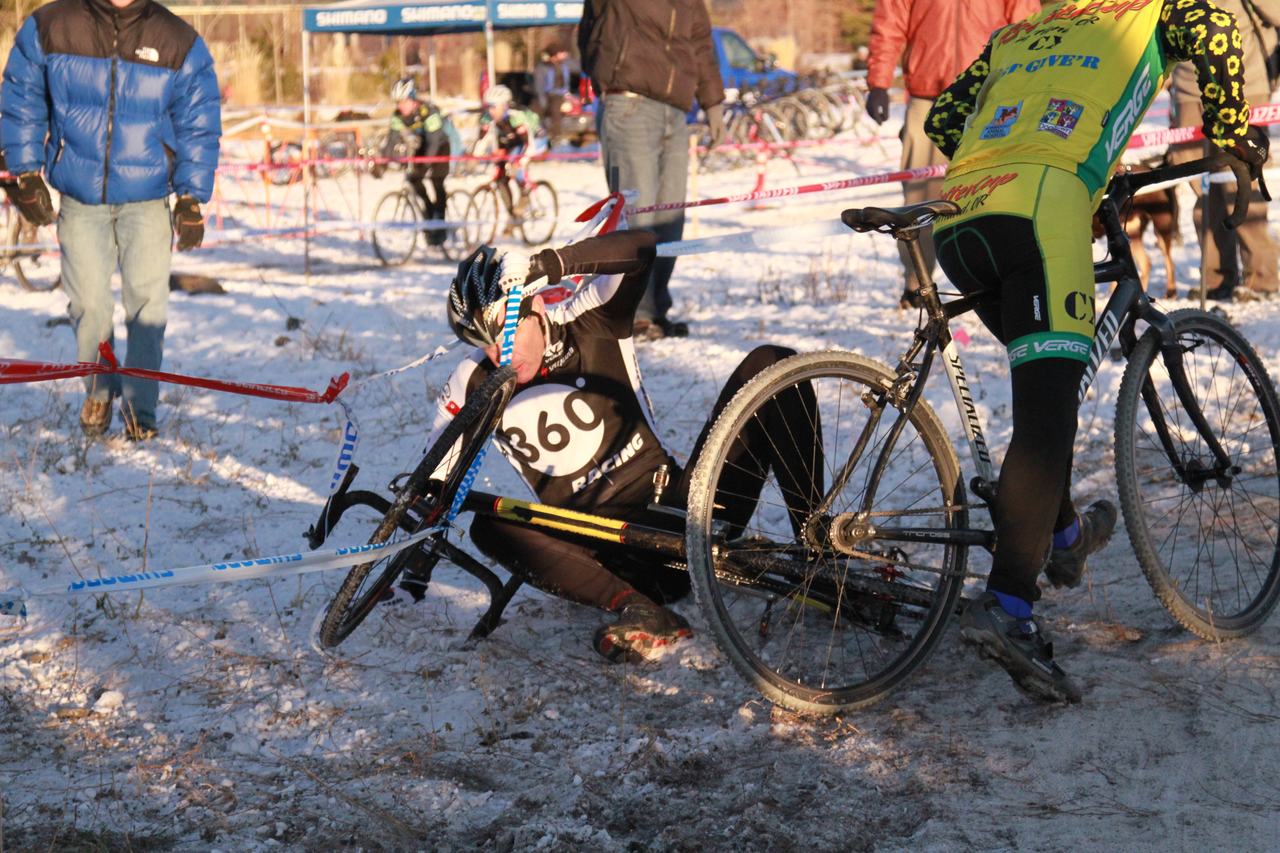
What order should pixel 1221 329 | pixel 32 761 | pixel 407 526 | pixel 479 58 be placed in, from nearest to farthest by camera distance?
pixel 32 761
pixel 407 526
pixel 1221 329
pixel 479 58

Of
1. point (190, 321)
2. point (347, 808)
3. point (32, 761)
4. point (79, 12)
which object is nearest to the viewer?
point (347, 808)

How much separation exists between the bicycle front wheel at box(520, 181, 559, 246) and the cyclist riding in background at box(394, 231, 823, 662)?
11068 millimetres

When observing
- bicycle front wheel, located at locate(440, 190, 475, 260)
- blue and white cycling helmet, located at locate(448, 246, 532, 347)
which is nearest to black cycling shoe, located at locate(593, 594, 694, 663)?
blue and white cycling helmet, located at locate(448, 246, 532, 347)

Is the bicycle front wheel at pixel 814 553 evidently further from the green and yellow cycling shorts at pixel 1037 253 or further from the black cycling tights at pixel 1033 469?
the green and yellow cycling shorts at pixel 1037 253

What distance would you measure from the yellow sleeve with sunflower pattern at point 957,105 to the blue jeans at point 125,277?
4.08 metres

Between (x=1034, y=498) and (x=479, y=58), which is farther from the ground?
(x=479, y=58)

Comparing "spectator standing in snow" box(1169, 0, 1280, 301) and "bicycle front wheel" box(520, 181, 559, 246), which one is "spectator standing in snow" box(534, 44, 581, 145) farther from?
"spectator standing in snow" box(1169, 0, 1280, 301)

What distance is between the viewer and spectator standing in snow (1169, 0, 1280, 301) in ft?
25.9

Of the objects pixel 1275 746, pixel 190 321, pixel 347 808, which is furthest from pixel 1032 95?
pixel 190 321

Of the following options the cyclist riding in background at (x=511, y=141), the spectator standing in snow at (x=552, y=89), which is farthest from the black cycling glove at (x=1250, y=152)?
the spectator standing in snow at (x=552, y=89)

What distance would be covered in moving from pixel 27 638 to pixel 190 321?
5.97 metres

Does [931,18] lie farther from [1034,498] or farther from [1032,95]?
[1034,498]

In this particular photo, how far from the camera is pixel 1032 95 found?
3482 mm

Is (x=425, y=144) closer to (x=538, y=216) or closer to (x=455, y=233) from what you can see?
(x=455, y=233)
